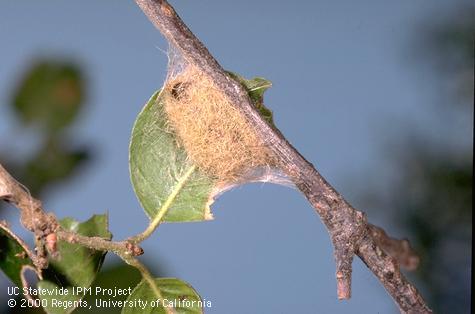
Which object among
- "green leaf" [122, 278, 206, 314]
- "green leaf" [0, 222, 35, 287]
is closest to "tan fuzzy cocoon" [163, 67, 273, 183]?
"green leaf" [122, 278, 206, 314]

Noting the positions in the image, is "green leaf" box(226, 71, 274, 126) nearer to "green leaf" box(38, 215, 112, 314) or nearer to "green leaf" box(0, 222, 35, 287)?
"green leaf" box(38, 215, 112, 314)

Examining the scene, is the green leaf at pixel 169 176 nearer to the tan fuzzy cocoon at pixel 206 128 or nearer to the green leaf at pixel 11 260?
the tan fuzzy cocoon at pixel 206 128

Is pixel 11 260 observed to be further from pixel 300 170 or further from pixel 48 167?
pixel 48 167

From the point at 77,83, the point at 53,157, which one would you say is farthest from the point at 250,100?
the point at 77,83

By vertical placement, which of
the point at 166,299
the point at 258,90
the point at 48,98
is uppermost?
the point at 48,98

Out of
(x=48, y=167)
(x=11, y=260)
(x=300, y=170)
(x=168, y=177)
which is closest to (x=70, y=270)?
(x=11, y=260)

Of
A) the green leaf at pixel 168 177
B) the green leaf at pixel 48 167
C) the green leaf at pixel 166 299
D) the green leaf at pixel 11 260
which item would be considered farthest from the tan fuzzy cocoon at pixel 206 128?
the green leaf at pixel 48 167
